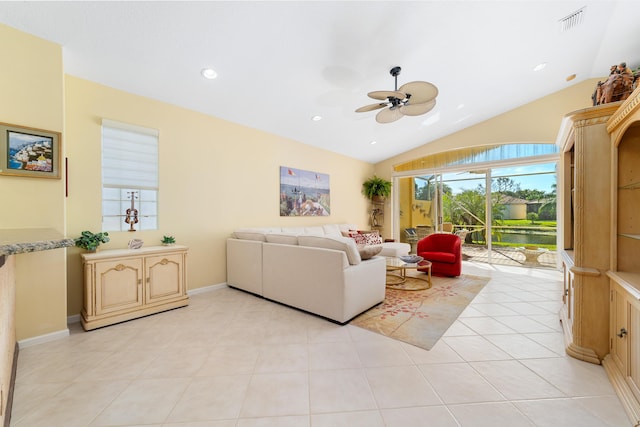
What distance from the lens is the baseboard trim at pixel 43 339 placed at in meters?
2.20

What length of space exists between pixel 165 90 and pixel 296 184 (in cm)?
275

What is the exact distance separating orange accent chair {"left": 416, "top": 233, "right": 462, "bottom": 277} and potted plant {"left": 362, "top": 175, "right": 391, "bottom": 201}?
90.9 inches

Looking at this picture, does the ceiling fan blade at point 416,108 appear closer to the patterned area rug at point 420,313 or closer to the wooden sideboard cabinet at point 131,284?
the patterned area rug at point 420,313

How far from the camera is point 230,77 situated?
308 centimetres

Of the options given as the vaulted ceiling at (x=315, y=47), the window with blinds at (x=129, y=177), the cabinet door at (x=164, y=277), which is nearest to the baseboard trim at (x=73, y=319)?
the cabinet door at (x=164, y=277)

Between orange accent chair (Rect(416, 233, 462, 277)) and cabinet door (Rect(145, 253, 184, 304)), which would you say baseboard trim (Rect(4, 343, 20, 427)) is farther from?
orange accent chair (Rect(416, 233, 462, 277))

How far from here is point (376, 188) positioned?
7023 mm

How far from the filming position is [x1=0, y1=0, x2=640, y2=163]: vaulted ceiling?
2225mm

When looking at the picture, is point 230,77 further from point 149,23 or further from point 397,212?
point 397,212

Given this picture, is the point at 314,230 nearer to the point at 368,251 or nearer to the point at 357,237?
the point at 357,237

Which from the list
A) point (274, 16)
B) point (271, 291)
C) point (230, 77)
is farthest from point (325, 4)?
point (271, 291)

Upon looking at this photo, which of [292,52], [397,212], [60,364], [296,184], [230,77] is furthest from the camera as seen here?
[397,212]

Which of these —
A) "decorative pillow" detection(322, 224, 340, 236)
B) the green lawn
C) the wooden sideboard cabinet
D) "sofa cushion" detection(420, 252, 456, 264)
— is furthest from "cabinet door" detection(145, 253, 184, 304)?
the green lawn

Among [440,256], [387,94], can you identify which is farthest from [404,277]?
[387,94]
